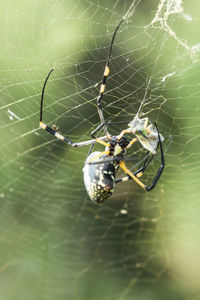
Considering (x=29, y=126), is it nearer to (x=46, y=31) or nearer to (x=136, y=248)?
(x=46, y=31)

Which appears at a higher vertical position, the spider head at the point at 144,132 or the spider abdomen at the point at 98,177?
the spider head at the point at 144,132

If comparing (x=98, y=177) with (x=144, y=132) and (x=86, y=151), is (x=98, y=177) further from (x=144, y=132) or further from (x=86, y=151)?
(x=86, y=151)

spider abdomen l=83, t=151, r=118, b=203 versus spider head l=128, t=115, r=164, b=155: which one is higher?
spider head l=128, t=115, r=164, b=155

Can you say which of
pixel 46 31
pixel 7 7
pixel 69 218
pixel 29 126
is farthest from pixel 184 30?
pixel 69 218

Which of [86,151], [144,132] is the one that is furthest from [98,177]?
[86,151]

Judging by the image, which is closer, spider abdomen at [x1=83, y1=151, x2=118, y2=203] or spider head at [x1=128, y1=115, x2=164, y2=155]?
spider head at [x1=128, y1=115, x2=164, y2=155]
